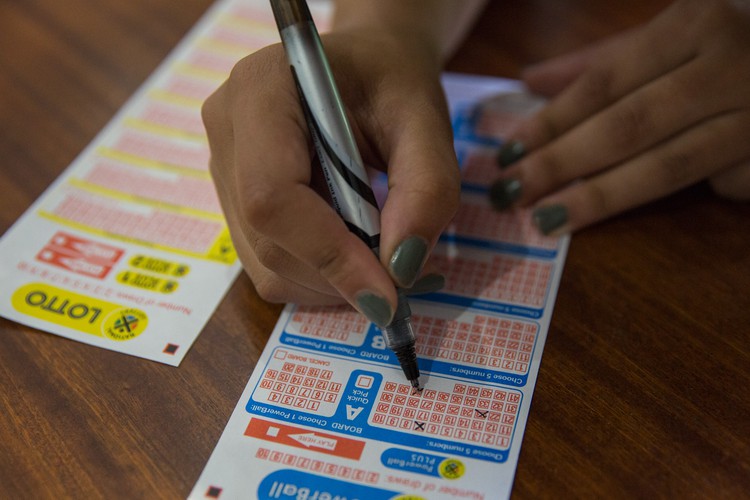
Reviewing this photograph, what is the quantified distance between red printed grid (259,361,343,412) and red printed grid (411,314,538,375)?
77 millimetres

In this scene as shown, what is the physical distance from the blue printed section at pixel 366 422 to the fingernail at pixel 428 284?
0.26 feet

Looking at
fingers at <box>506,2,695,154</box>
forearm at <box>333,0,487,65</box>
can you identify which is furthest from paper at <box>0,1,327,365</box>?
fingers at <box>506,2,695,154</box>

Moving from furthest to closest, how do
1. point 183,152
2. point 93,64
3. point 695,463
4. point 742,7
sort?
1. point 93,64
2. point 183,152
3. point 742,7
4. point 695,463

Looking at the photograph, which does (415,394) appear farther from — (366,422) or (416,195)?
(416,195)

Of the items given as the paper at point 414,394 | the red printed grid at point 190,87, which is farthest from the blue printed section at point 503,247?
the red printed grid at point 190,87

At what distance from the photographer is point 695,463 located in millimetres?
480

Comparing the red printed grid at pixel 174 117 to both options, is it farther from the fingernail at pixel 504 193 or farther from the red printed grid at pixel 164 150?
the fingernail at pixel 504 193

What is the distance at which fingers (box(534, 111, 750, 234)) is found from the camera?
636mm

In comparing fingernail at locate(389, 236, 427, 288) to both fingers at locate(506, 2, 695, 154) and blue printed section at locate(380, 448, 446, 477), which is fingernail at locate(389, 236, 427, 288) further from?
fingers at locate(506, 2, 695, 154)

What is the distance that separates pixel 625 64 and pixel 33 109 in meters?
0.65

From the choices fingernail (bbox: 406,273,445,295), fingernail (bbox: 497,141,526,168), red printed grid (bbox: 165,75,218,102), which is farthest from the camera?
red printed grid (bbox: 165,75,218,102)

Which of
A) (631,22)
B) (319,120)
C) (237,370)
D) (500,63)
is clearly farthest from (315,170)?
(631,22)

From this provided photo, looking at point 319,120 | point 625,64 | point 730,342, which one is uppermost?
point 319,120

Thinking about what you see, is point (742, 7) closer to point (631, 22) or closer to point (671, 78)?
point (671, 78)
